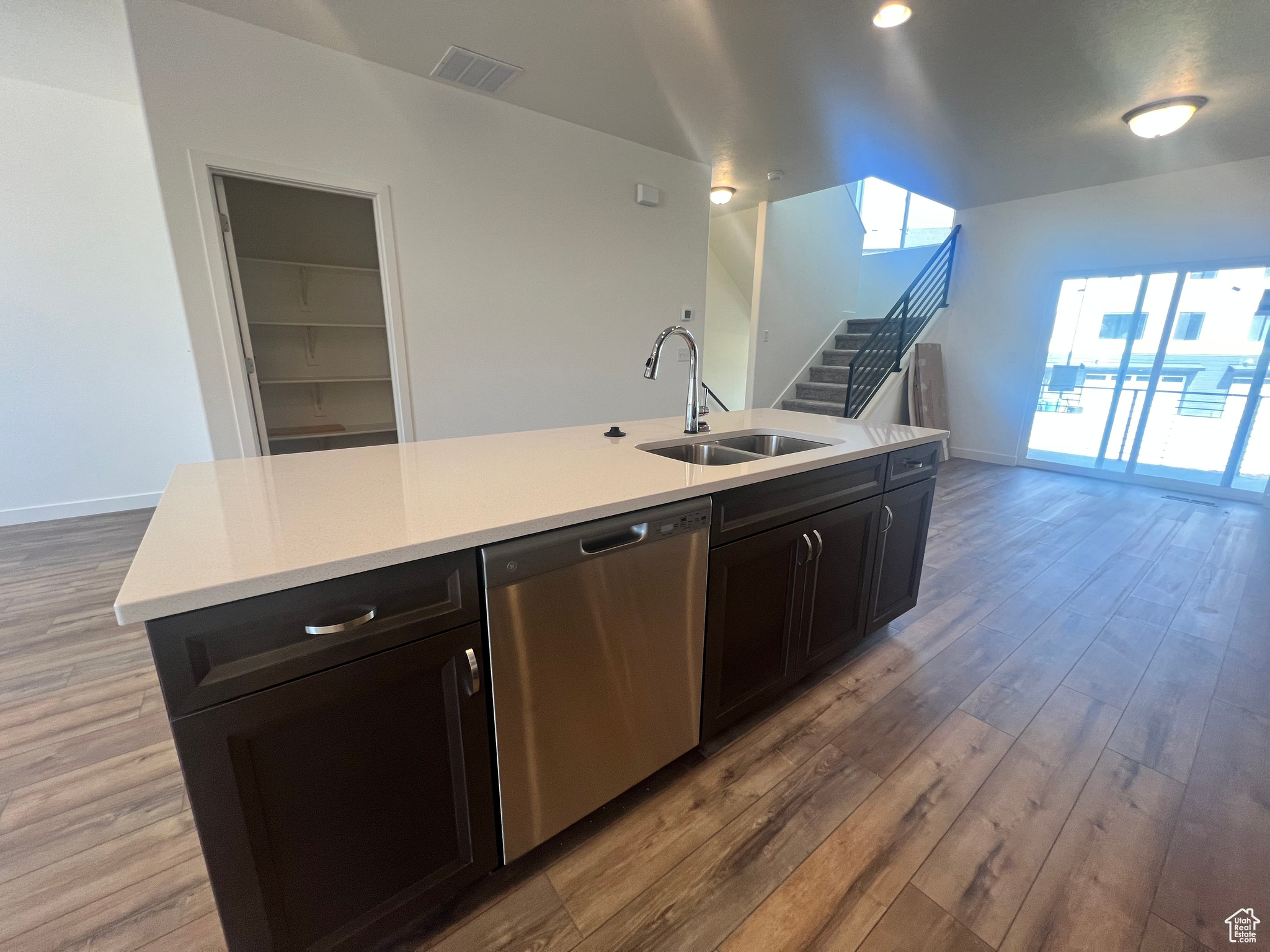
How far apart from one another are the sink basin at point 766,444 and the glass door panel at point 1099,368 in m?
4.89

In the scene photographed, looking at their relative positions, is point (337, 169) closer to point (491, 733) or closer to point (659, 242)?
point (659, 242)

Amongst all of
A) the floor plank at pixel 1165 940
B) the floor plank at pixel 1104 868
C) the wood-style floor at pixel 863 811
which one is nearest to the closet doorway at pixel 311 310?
the wood-style floor at pixel 863 811

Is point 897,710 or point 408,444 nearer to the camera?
point 408,444

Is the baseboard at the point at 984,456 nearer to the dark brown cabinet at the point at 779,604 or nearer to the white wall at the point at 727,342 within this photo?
the white wall at the point at 727,342

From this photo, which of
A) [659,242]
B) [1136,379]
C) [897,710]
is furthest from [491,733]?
[1136,379]

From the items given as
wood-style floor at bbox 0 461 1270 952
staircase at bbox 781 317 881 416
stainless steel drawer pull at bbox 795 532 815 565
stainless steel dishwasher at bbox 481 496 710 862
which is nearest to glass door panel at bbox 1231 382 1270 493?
wood-style floor at bbox 0 461 1270 952

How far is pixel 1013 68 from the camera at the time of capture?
104 inches

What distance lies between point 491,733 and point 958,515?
13.2 ft

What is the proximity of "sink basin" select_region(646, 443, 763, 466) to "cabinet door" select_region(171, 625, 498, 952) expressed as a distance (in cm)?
108

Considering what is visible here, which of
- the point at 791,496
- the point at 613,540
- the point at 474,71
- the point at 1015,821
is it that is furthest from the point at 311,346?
the point at 1015,821

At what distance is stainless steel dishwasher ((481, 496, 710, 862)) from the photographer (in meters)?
1.04

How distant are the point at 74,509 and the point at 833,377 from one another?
280 inches

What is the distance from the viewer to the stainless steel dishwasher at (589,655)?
3.41 ft

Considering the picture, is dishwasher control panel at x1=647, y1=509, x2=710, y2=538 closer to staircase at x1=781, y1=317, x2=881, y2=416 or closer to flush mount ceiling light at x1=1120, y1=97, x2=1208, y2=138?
flush mount ceiling light at x1=1120, y1=97, x2=1208, y2=138
